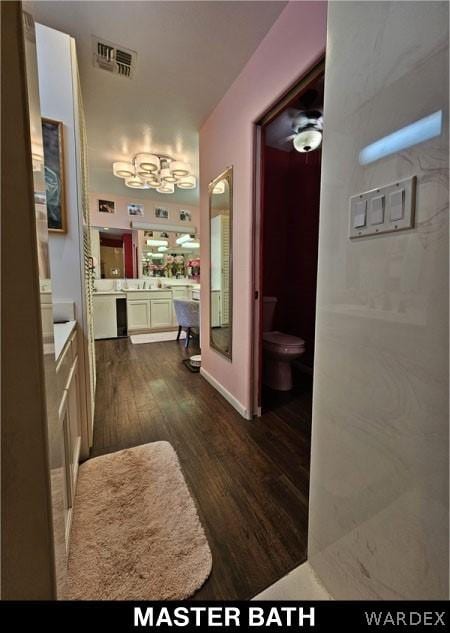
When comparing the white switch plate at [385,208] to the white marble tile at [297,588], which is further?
the white marble tile at [297,588]

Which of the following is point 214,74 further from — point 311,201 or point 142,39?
point 311,201

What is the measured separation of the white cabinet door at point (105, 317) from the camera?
15.3ft

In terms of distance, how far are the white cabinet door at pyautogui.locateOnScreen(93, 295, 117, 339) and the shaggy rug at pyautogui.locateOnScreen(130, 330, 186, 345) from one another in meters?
0.40

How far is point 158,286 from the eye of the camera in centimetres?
561

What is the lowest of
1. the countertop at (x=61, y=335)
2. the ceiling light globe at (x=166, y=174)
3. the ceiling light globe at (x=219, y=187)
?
the countertop at (x=61, y=335)

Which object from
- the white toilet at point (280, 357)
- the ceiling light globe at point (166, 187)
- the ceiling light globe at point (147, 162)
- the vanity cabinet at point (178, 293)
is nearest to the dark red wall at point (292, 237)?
the white toilet at point (280, 357)

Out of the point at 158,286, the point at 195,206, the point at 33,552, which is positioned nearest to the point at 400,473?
the point at 33,552

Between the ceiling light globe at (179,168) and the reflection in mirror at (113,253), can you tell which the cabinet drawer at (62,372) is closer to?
the ceiling light globe at (179,168)

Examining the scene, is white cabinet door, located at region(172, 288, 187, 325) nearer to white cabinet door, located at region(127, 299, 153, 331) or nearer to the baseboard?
white cabinet door, located at region(127, 299, 153, 331)

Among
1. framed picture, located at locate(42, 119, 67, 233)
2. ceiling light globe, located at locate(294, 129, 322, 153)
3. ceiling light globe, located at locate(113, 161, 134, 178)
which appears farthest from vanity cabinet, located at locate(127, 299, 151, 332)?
ceiling light globe, located at locate(294, 129, 322, 153)

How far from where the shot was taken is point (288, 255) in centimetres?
341

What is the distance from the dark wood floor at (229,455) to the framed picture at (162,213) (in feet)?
10.9

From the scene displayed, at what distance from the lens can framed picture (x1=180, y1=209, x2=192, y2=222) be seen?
17.9ft

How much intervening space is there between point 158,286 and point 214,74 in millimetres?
4006
